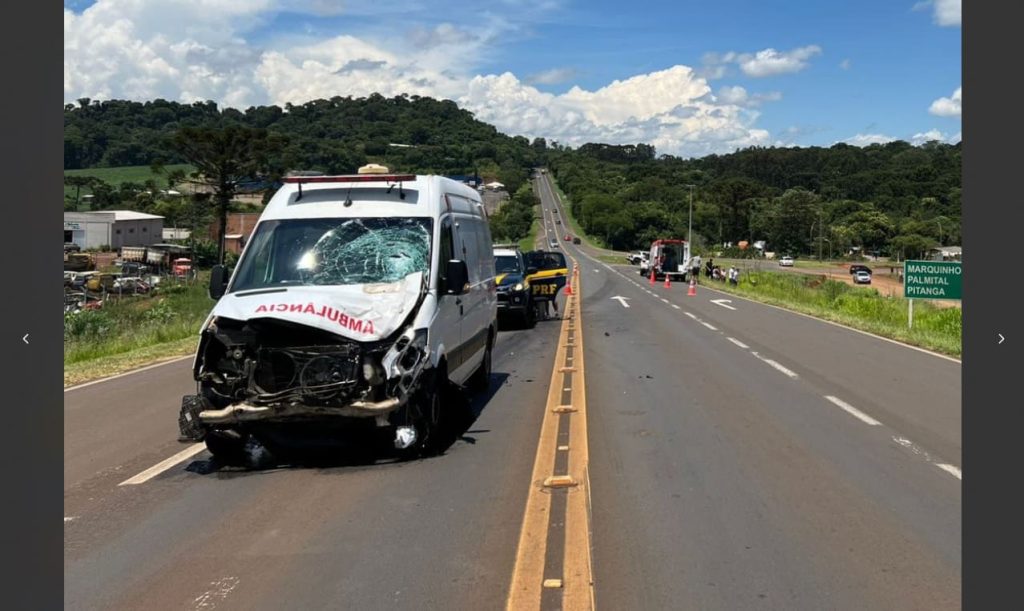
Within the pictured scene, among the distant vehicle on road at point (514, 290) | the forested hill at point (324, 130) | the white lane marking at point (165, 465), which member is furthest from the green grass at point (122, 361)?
the forested hill at point (324, 130)

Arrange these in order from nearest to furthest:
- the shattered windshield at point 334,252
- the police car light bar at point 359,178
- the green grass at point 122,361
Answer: the shattered windshield at point 334,252
the police car light bar at point 359,178
the green grass at point 122,361

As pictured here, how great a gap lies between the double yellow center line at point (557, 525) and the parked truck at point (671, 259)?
49.1 meters

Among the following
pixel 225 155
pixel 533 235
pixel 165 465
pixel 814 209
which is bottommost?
pixel 165 465

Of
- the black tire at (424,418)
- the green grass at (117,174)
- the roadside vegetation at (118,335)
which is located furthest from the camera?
the green grass at (117,174)

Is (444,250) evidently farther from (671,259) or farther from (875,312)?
(671,259)

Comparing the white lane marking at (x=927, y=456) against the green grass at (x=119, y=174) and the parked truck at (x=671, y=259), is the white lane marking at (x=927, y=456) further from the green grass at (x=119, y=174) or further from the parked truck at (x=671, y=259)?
the green grass at (x=119, y=174)

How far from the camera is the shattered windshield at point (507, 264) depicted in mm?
22266

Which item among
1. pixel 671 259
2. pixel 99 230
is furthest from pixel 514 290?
pixel 99 230

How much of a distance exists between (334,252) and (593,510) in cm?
382

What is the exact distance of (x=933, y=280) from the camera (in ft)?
69.9

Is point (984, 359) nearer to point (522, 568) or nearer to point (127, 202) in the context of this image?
point (522, 568)

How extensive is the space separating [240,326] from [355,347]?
100 centimetres

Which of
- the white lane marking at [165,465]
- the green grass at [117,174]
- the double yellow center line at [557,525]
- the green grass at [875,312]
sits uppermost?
the green grass at [117,174]

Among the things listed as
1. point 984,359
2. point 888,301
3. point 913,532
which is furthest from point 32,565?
point 888,301
